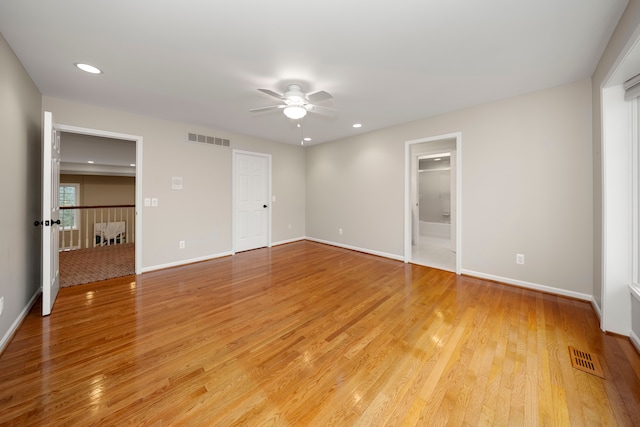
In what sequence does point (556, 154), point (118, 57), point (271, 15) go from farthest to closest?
1. point (556, 154)
2. point (118, 57)
3. point (271, 15)

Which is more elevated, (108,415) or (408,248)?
(408,248)

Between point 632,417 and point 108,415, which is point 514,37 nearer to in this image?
point 632,417

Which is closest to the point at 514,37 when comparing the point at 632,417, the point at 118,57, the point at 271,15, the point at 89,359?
the point at 271,15

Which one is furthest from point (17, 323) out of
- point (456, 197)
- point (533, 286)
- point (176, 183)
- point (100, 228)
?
point (100, 228)

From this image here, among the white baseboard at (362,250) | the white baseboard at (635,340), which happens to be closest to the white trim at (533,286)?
the white baseboard at (635,340)

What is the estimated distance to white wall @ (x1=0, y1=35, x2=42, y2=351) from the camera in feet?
6.52

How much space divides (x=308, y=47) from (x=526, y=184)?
120 inches

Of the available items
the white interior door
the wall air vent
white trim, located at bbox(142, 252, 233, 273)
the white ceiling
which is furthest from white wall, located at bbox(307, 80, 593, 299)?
white trim, located at bbox(142, 252, 233, 273)

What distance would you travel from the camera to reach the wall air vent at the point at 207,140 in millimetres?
4273

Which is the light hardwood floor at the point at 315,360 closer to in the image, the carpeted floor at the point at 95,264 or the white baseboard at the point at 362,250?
the carpeted floor at the point at 95,264

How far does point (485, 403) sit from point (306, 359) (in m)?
1.13

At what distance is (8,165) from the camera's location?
207cm

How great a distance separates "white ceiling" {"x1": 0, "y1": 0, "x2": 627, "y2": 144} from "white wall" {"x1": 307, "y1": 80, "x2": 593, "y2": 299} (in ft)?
0.97

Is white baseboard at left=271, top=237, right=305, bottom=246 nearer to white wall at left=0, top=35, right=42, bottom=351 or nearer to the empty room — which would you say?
the empty room
